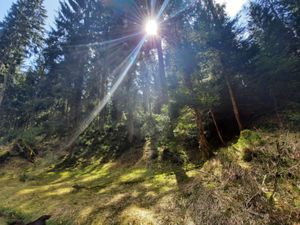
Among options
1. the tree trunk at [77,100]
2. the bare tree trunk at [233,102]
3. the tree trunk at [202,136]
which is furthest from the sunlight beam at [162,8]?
the tree trunk at [77,100]

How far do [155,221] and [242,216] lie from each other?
192 centimetres

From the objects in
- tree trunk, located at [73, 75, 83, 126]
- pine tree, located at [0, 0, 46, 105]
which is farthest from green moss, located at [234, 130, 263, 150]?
pine tree, located at [0, 0, 46, 105]

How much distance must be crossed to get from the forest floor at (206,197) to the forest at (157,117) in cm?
3

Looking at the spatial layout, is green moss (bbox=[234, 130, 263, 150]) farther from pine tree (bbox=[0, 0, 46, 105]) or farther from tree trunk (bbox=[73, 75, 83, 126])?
pine tree (bbox=[0, 0, 46, 105])

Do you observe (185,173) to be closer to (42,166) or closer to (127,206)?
(127,206)

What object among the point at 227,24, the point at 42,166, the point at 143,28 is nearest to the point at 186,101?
the point at 227,24

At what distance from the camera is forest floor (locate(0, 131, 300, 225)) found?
14.3 ft

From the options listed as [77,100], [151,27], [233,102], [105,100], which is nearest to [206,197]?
[233,102]

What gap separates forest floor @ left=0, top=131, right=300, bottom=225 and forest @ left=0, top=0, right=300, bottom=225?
0.10 feet

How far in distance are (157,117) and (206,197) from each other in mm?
6098

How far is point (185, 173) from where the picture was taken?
8281 millimetres

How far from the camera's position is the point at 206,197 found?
16.4ft

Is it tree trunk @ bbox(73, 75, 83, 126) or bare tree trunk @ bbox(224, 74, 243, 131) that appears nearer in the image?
bare tree trunk @ bbox(224, 74, 243, 131)

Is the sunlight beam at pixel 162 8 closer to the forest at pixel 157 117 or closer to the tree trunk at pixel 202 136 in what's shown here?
the forest at pixel 157 117
